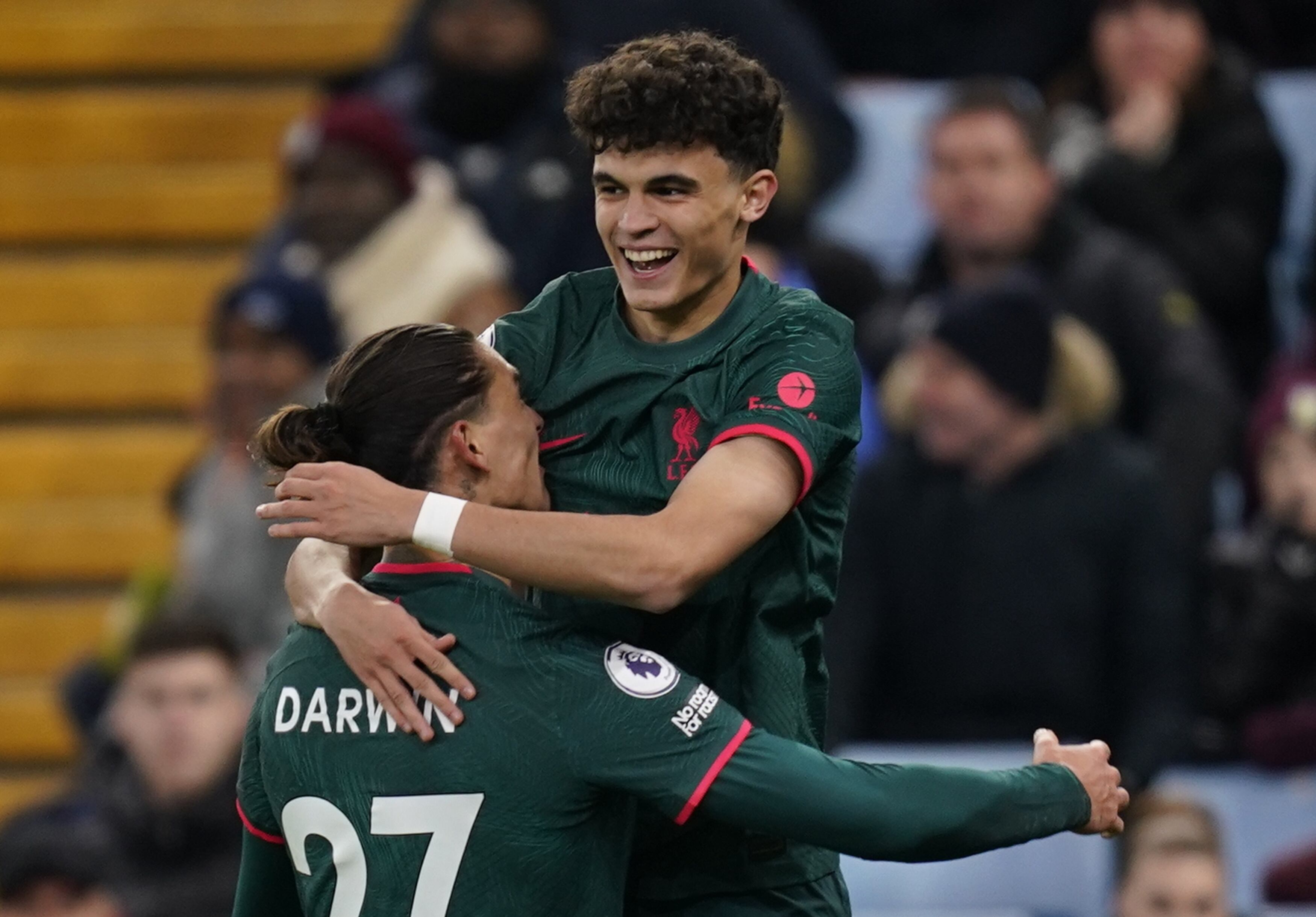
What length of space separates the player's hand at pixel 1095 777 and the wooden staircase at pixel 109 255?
4.69 metres

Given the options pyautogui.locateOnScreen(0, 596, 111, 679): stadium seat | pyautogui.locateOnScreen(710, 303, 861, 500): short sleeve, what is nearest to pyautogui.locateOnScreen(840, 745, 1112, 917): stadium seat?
pyautogui.locateOnScreen(710, 303, 861, 500): short sleeve

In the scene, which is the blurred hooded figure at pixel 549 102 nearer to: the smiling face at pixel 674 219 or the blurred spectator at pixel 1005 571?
the blurred spectator at pixel 1005 571

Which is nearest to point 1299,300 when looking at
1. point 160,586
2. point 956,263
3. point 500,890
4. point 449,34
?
point 956,263

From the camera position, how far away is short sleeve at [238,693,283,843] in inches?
121

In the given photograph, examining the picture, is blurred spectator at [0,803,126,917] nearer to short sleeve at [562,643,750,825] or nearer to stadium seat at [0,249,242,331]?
short sleeve at [562,643,750,825]

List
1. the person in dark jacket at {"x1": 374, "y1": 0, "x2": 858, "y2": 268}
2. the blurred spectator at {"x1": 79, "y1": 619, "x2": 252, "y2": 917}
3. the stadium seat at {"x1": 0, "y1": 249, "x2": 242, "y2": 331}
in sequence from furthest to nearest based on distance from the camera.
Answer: the stadium seat at {"x1": 0, "y1": 249, "x2": 242, "y2": 331} < the person in dark jacket at {"x1": 374, "y1": 0, "x2": 858, "y2": 268} < the blurred spectator at {"x1": 79, "y1": 619, "x2": 252, "y2": 917}

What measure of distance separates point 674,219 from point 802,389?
0.85 feet

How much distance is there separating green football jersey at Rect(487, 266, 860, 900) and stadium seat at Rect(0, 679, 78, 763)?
4.39m

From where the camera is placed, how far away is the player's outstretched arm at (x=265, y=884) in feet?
10.4

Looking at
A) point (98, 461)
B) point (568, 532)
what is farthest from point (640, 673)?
point (98, 461)

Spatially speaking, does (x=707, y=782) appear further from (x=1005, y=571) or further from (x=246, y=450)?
(x=246, y=450)

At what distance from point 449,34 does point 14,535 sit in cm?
215

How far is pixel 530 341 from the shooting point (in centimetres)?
322

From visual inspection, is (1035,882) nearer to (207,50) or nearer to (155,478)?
(155,478)
